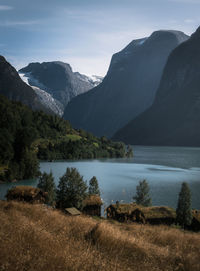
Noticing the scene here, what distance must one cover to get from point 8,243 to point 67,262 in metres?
1.45

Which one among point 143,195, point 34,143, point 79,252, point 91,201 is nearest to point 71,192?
point 91,201

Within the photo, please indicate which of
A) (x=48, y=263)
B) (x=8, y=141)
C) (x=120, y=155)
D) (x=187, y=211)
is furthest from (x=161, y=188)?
(x=120, y=155)

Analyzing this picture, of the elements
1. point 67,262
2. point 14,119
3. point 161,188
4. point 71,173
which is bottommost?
point 161,188

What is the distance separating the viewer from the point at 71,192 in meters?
33.2

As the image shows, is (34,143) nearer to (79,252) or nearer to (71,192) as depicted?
(71,192)

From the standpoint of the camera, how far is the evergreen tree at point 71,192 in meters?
32.6

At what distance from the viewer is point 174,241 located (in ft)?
31.4

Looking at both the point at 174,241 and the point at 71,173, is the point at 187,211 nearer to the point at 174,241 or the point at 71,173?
the point at 71,173

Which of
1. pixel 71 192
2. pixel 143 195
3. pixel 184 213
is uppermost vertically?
pixel 71 192

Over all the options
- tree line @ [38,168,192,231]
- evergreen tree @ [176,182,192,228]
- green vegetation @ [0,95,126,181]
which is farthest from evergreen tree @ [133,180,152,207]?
green vegetation @ [0,95,126,181]

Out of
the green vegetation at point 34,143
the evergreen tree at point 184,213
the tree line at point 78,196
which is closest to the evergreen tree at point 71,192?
the tree line at point 78,196

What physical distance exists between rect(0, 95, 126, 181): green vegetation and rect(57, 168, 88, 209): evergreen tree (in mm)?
43116

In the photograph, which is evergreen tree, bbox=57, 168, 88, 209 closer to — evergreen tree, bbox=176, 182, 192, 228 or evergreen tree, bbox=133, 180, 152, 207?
evergreen tree, bbox=133, 180, 152, 207

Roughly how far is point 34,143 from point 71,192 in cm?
10314
